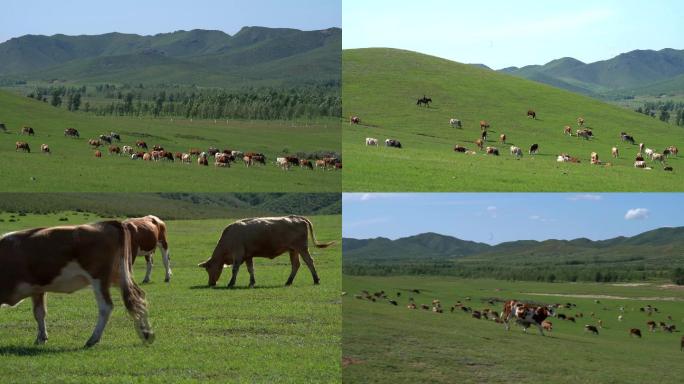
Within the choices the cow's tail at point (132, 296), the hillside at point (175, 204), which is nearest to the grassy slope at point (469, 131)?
the hillside at point (175, 204)

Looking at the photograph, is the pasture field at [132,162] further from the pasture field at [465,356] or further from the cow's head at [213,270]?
the pasture field at [465,356]

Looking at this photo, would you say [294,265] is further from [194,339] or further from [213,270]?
[194,339]

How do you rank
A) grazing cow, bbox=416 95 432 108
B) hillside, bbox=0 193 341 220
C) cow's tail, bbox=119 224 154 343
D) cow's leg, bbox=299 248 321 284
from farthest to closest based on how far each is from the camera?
grazing cow, bbox=416 95 432 108
hillside, bbox=0 193 341 220
cow's leg, bbox=299 248 321 284
cow's tail, bbox=119 224 154 343

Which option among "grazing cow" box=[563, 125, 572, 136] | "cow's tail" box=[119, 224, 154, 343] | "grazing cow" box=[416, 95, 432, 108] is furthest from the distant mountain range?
"cow's tail" box=[119, 224, 154, 343]

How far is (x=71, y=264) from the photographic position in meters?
12.7

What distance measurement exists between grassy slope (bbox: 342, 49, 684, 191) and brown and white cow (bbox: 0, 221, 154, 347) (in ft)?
73.3

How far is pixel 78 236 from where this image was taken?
12.7 m

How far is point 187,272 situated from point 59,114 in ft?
230

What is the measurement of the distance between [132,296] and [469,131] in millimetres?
51091

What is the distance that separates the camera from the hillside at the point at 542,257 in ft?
294

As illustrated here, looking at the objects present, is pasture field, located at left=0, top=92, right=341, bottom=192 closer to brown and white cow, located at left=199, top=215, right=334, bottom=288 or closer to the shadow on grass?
brown and white cow, located at left=199, top=215, right=334, bottom=288

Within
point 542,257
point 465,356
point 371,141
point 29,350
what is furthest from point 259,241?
point 542,257

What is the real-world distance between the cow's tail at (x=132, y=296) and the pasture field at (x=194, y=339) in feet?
0.93

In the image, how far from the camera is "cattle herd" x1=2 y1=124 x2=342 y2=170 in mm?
64500
